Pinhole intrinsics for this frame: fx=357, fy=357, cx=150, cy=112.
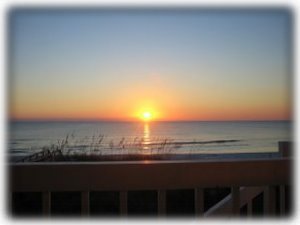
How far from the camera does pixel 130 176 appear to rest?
105 cm

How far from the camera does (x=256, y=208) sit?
1517 mm

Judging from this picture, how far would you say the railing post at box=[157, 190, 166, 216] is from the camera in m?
1.09

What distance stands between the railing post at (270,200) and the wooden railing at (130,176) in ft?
0.30

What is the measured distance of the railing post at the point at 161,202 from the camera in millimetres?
1092

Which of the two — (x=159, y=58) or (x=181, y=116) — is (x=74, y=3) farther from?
(x=181, y=116)

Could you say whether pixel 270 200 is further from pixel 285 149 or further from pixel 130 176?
pixel 130 176

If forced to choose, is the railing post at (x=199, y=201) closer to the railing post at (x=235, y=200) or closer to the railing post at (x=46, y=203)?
the railing post at (x=235, y=200)

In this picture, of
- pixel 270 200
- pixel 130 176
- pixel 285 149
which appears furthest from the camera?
pixel 285 149

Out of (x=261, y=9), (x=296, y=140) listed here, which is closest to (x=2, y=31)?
(x=261, y=9)

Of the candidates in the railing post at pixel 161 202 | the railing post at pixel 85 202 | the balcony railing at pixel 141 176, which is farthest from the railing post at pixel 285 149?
the railing post at pixel 85 202

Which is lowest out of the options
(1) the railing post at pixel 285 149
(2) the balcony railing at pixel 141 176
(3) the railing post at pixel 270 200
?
(3) the railing post at pixel 270 200

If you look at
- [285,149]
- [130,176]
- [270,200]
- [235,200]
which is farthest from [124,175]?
[285,149]

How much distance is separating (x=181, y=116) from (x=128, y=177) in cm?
804

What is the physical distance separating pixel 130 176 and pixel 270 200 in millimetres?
479
